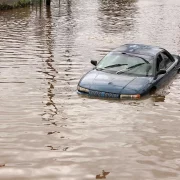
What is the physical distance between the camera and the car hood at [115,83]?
10.3 m

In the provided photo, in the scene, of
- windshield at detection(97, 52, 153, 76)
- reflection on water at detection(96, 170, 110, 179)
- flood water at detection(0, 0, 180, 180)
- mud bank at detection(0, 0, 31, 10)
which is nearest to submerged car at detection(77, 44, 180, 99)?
windshield at detection(97, 52, 153, 76)

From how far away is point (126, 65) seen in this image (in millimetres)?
11422

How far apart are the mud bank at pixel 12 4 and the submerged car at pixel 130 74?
25661mm

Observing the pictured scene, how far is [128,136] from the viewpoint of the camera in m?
8.00

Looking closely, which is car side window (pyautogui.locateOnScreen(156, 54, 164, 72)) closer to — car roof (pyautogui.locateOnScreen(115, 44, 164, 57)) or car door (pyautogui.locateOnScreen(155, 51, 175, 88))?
car door (pyautogui.locateOnScreen(155, 51, 175, 88))

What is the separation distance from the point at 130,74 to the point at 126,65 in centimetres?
45

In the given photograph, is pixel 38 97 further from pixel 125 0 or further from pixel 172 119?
pixel 125 0

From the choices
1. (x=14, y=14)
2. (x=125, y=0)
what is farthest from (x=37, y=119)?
(x=125, y=0)

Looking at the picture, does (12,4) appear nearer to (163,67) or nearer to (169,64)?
(169,64)

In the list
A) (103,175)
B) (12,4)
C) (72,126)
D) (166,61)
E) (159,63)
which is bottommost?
(12,4)

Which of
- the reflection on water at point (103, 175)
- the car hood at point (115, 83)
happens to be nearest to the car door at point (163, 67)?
the car hood at point (115, 83)

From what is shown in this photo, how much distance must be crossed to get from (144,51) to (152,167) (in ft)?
20.3

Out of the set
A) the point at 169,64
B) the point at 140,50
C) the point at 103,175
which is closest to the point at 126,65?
the point at 140,50

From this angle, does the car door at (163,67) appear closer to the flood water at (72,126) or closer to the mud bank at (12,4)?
Answer: the flood water at (72,126)
